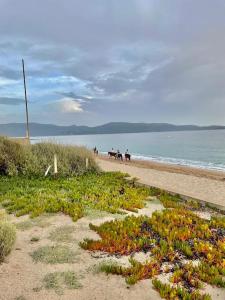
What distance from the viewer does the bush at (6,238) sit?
23.2 feet

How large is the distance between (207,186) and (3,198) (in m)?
11.2

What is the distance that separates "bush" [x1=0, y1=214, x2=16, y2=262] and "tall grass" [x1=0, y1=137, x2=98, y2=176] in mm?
10827

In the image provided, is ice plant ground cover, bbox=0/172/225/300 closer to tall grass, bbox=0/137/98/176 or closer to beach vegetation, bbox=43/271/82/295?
beach vegetation, bbox=43/271/82/295

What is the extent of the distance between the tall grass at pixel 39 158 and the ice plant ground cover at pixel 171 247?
9.91 metres

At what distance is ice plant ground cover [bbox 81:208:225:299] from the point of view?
20.4 feet

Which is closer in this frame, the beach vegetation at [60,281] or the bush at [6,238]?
the beach vegetation at [60,281]

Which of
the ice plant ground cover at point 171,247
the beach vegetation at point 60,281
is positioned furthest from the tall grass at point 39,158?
the beach vegetation at point 60,281

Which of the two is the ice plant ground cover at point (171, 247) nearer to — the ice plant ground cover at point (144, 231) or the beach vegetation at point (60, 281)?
the ice plant ground cover at point (144, 231)

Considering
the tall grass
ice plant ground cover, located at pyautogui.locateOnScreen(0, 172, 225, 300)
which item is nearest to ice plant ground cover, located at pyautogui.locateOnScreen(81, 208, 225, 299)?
ice plant ground cover, located at pyautogui.locateOnScreen(0, 172, 225, 300)

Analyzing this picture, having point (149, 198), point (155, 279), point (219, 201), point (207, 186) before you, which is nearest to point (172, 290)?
point (155, 279)

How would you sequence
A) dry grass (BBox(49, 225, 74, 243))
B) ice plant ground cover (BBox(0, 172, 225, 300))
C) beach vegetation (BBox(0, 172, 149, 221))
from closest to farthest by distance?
ice plant ground cover (BBox(0, 172, 225, 300)) → dry grass (BBox(49, 225, 74, 243)) → beach vegetation (BBox(0, 172, 149, 221))

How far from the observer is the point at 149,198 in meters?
13.5

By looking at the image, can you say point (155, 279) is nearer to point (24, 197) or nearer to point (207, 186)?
point (24, 197)

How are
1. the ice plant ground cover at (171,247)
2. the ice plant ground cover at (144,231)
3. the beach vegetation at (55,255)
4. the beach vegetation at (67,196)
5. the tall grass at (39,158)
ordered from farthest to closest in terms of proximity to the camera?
the tall grass at (39,158) → the beach vegetation at (67,196) → the beach vegetation at (55,255) → the ice plant ground cover at (144,231) → the ice plant ground cover at (171,247)
